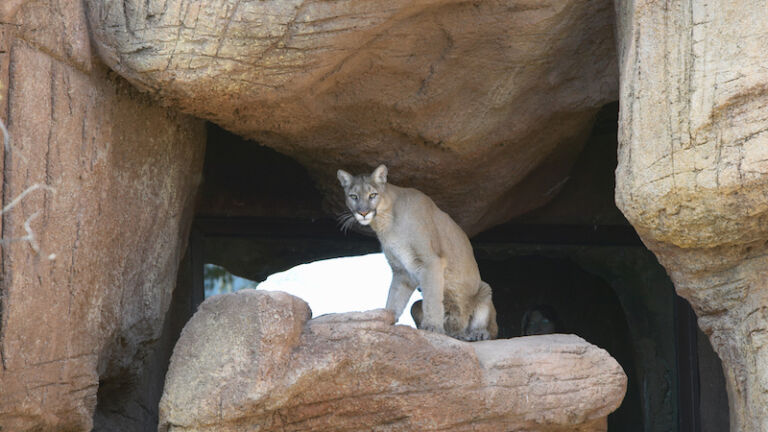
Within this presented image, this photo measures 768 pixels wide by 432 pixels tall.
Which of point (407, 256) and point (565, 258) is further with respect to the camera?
point (565, 258)

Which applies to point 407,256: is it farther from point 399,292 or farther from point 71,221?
point 71,221

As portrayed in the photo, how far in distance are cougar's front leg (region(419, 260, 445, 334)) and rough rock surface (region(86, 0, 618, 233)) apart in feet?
3.32

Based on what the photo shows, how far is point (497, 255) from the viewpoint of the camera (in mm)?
8625

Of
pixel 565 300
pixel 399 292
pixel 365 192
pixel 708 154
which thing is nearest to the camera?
pixel 708 154

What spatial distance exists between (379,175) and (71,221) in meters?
2.20

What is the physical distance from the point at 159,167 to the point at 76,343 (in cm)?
141

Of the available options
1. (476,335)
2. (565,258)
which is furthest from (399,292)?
(565,258)

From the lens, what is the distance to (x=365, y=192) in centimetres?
611

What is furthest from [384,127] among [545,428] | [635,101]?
[545,428]

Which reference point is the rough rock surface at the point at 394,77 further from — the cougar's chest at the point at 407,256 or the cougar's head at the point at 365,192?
the cougar's chest at the point at 407,256

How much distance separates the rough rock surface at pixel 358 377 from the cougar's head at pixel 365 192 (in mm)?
1172

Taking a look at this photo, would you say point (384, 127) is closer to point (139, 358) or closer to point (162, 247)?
A: point (162, 247)

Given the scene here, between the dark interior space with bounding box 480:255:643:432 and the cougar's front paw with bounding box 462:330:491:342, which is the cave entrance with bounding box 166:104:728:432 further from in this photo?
the cougar's front paw with bounding box 462:330:491:342

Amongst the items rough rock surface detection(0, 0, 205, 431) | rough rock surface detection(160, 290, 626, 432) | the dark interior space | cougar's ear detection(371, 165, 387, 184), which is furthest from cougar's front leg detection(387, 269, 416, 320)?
the dark interior space
